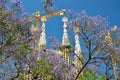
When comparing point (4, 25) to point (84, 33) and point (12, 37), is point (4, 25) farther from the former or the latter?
point (84, 33)

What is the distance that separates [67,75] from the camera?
16859 millimetres

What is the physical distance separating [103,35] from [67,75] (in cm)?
350

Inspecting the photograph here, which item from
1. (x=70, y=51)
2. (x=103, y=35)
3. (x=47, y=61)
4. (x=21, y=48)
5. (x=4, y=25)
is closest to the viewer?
(x=4, y=25)

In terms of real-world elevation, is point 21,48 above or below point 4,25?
below

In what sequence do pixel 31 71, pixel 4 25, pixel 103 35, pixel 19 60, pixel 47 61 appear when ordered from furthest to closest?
pixel 103 35 → pixel 47 61 → pixel 31 71 → pixel 19 60 → pixel 4 25

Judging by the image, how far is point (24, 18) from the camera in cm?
1086

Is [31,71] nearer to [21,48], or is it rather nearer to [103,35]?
[21,48]

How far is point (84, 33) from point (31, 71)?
17.9 ft

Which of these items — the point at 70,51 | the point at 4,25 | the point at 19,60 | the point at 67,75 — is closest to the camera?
the point at 4,25

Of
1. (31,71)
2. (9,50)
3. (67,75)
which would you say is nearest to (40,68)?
(31,71)

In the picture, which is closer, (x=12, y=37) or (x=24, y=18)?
(x=12, y=37)

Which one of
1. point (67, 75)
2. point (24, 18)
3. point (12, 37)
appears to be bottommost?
point (67, 75)

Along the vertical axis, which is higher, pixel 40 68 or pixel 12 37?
pixel 12 37

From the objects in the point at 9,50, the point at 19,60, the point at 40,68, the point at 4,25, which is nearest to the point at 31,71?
the point at 40,68
